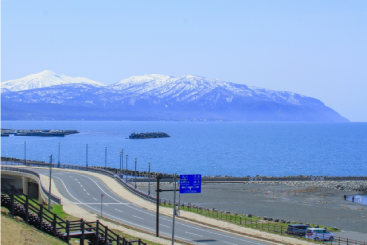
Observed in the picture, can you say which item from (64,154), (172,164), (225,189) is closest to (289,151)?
(172,164)

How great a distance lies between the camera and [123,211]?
4338 centimetres

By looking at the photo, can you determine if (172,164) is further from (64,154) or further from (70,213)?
(70,213)

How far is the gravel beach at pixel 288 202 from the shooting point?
5006 cm

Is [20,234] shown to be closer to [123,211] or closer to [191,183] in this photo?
[191,183]

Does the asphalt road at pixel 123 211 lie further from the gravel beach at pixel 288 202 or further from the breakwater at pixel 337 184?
the breakwater at pixel 337 184

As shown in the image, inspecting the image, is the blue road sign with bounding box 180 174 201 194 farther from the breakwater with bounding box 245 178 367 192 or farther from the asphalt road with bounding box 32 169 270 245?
the breakwater with bounding box 245 178 367 192

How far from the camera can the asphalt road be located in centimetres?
3447

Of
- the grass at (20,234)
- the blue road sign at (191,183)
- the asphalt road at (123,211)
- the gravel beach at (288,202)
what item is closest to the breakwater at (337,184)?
the gravel beach at (288,202)

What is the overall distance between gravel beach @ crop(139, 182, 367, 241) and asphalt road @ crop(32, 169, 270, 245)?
11.5 m

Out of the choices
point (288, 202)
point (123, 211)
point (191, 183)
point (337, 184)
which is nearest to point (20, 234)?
point (191, 183)

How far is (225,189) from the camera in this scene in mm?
74562

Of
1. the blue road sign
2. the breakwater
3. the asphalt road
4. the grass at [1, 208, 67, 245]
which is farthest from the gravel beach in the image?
the grass at [1, 208, 67, 245]

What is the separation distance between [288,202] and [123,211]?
2638 cm

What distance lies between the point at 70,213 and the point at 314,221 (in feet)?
78.1
